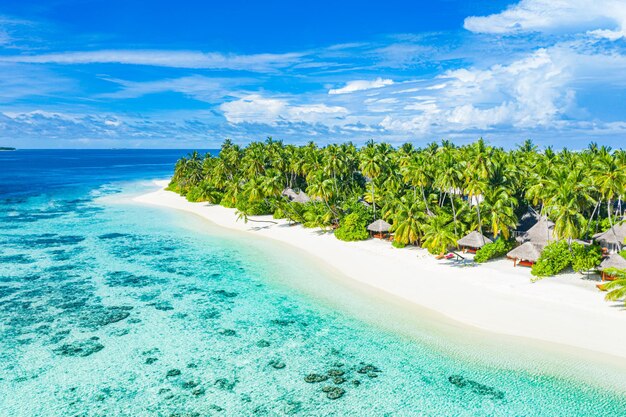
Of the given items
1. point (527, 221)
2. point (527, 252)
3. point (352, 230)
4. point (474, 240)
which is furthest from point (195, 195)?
point (527, 252)

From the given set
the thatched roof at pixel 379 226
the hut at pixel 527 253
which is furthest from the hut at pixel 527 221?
the thatched roof at pixel 379 226

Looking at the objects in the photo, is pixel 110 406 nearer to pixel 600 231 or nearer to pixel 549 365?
pixel 549 365

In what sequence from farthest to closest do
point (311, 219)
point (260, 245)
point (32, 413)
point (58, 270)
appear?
point (311, 219) → point (260, 245) → point (58, 270) → point (32, 413)

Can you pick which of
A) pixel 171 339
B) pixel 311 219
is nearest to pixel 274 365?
pixel 171 339

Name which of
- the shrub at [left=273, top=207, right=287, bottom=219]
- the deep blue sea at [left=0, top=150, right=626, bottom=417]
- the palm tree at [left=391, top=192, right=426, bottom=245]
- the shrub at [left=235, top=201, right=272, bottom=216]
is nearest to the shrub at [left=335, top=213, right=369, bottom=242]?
the palm tree at [left=391, top=192, right=426, bottom=245]

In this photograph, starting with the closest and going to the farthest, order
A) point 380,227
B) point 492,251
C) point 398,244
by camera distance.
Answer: point 492,251, point 398,244, point 380,227

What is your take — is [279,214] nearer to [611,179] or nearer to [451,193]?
→ [451,193]

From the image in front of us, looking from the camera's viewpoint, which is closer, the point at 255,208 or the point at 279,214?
the point at 279,214

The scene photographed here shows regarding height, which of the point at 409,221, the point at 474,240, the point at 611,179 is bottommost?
the point at 474,240
